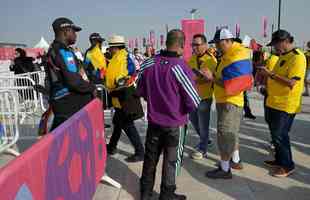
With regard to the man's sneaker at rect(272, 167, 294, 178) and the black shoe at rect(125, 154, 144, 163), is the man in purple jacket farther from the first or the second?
the man's sneaker at rect(272, 167, 294, 178)

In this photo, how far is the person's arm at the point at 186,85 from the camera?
113 inches

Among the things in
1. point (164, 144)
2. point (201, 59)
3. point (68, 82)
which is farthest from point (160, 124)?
point (201, 59)

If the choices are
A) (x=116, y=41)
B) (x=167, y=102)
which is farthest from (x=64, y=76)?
(x=116, y=41)

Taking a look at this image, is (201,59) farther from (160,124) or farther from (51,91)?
(51,91)

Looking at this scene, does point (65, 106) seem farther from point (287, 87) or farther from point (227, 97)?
point (287, 87)

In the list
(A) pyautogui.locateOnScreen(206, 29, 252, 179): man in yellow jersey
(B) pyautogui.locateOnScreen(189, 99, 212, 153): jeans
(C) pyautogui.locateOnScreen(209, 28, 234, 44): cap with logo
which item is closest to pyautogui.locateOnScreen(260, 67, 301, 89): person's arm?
(A) pyautogui.locateOnScreen(206, 29, 252, 179): man in yellow jersey

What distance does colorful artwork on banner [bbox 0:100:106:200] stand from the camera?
145 centimetres

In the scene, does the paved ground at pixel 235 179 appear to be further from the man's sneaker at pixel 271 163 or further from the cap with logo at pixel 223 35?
the cap with logo at pixel 223 35

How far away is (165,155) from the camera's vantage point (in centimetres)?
322

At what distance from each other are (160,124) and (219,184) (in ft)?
4.21

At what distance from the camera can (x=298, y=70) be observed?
11.6ft

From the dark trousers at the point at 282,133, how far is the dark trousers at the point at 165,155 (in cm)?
157

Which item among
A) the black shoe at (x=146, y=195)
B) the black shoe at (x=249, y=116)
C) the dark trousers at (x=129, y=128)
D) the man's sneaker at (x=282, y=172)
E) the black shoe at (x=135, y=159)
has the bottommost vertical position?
the black shoe at (x=249, y=116)

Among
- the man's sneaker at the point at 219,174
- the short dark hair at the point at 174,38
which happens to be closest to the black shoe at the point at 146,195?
the man's sneaker at the point at 219,174
